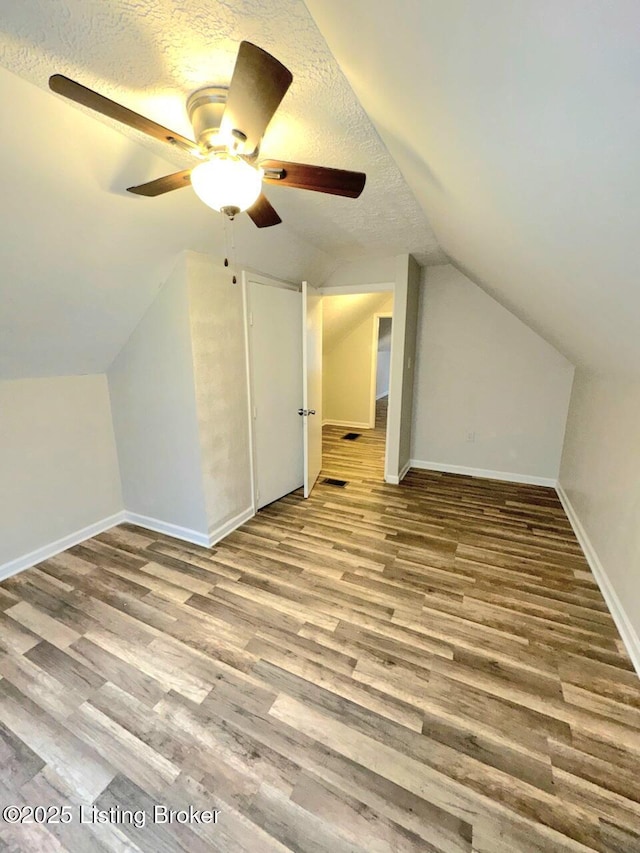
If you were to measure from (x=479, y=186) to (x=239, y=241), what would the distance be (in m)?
1.71

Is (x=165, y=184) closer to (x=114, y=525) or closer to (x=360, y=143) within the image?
(x=360, y=143)

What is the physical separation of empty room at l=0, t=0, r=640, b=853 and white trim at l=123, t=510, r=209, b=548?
0.03 meters

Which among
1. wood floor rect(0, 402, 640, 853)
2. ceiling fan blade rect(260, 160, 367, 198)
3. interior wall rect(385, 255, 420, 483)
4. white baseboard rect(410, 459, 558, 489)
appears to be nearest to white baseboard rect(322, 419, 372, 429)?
white baseboard rect(410, 459, 558, 489)

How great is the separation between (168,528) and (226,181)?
2.55 m

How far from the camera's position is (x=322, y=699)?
155cm

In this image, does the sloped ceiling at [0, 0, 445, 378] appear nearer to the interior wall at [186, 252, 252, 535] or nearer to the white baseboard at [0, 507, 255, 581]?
the interior wall at [186, 252, 252, 535]

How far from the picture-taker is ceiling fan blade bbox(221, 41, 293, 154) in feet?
2.87

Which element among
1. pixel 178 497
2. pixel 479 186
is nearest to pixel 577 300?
pixel 479 186

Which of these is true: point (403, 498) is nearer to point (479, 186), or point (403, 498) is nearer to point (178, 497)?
point (178, 497)

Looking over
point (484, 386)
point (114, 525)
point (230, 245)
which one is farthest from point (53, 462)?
point (484, 386)

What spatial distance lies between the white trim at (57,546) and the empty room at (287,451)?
3cm

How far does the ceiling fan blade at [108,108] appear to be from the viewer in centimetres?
96

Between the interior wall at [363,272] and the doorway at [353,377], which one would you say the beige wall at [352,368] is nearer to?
the doorway at [353,377]

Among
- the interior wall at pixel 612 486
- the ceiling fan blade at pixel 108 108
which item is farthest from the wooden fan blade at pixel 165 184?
the interior wall at pixel 612 486
